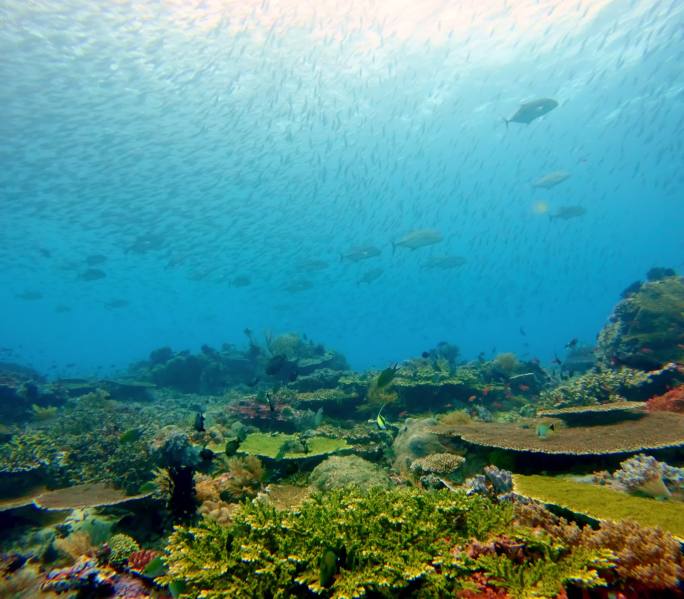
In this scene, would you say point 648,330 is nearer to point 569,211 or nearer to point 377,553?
point 377,553

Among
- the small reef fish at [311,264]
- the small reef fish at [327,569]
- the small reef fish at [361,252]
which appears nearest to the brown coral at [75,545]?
the small reef fish at [327,569]

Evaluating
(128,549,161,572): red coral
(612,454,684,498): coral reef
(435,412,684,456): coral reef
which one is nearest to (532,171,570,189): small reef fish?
(435,412,684,456): coral reef

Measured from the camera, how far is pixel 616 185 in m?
80.1


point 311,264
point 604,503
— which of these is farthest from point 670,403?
point 311,264

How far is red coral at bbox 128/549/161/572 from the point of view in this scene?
399cm

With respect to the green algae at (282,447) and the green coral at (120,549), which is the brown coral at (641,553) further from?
the green algae at (282,447)

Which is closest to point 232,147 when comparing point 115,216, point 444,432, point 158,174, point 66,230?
point 158,174

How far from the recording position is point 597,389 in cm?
974

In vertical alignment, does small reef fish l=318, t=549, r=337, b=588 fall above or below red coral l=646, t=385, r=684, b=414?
below

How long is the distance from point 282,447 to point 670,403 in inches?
350

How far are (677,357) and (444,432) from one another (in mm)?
10279

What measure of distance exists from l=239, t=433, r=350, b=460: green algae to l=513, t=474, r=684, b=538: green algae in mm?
4345

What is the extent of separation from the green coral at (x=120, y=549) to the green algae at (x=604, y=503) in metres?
4.82

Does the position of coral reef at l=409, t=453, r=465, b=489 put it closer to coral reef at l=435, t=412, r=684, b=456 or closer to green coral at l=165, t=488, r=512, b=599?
coral reef at l=435, t=412, r=684, b=456
